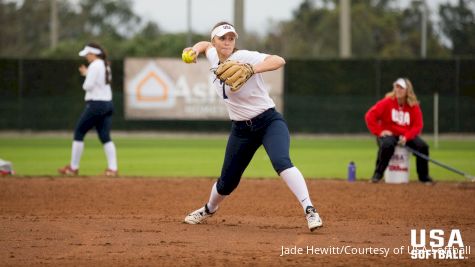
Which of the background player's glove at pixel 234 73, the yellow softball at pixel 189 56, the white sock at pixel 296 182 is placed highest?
the yellow softball at pixel 189 56

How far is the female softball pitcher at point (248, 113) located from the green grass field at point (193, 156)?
6.98m

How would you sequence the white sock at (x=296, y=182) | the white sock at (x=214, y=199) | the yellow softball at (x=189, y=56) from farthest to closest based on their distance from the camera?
the white sock at (x=214, y=199) → the yellow softball at (x=189, y=56) → the white sock at (x=296, y=182)

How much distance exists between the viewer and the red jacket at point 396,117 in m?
14.4

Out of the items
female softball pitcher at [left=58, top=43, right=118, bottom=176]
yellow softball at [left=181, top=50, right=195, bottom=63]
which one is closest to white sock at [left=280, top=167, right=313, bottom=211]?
yellow softball at [left=181, top=50, right=195, bottom=63]

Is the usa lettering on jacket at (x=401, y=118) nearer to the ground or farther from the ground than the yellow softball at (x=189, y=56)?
nearer to the ground

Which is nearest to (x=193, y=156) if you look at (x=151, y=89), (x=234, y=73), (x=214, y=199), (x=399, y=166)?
(x=399, y=166)

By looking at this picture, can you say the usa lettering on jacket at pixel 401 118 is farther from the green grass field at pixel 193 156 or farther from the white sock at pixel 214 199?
the white sock at pixel 214 199

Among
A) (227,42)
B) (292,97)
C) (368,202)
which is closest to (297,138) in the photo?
(292,97)

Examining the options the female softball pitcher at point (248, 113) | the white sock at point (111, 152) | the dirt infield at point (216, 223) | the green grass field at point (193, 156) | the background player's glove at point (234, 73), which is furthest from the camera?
the green grass field at point (193, 156)

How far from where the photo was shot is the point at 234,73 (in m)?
8.47

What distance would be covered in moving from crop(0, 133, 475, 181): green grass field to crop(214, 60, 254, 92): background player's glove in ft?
25.1

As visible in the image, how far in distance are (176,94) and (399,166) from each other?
1637 centimetres

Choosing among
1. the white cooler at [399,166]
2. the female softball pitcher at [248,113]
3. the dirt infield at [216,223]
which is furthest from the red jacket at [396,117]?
the female softball pitcher at [248,113]

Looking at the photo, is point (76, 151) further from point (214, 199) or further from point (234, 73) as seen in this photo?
point (234, 73)
